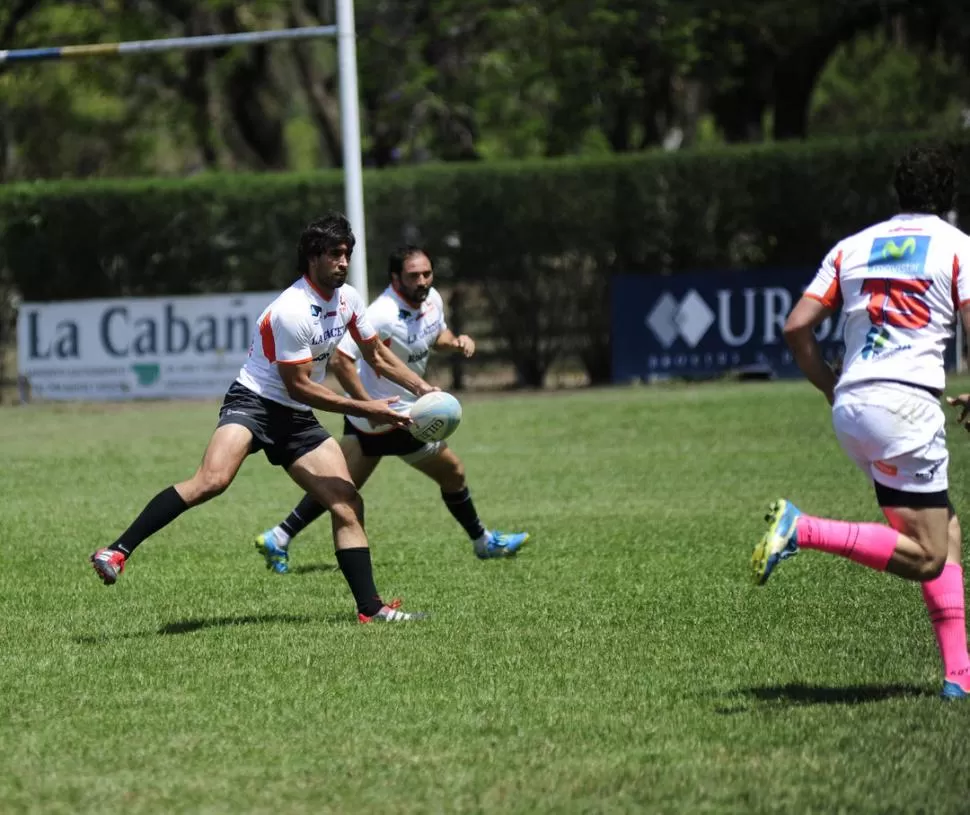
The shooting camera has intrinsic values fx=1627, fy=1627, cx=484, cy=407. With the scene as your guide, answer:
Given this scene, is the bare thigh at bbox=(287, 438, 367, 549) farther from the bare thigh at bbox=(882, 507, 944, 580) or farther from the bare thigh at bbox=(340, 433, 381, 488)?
the bare thigh at bbox=(882, 507, 944, 580)

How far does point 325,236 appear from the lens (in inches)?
311

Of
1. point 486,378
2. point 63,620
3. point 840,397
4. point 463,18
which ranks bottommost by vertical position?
point 486,378

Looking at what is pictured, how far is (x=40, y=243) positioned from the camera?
24.9 m

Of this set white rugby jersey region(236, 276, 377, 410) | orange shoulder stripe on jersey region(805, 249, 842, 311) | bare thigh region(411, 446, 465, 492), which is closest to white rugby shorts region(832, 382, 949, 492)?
orange shoulder stripe on jersey region(805, 249, 842, 311)

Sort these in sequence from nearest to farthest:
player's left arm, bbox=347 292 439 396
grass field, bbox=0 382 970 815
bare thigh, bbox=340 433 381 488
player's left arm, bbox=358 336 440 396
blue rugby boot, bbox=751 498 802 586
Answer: grass field, bbox=0 382 970 815 → blue rugby boot, bbox=751 498 802 586 → player's left arm, bbox=347 292 439 396 → player's left arm, bbox=358 336 440 396 → bare thigh, bbox=340 433 381 488

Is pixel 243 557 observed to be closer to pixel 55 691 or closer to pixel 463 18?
pixel 55 691

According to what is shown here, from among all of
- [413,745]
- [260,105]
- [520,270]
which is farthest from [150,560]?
[260,105]

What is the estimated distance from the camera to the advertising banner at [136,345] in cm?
2333

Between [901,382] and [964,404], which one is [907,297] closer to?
[901,382]

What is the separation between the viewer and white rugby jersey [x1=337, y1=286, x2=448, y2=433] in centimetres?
991

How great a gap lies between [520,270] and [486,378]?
1.76 m

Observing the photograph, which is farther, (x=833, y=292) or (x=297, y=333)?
(x=297, y=333)

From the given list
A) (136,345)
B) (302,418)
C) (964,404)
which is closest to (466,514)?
(302,418)

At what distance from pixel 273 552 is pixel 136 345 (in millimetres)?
14691
